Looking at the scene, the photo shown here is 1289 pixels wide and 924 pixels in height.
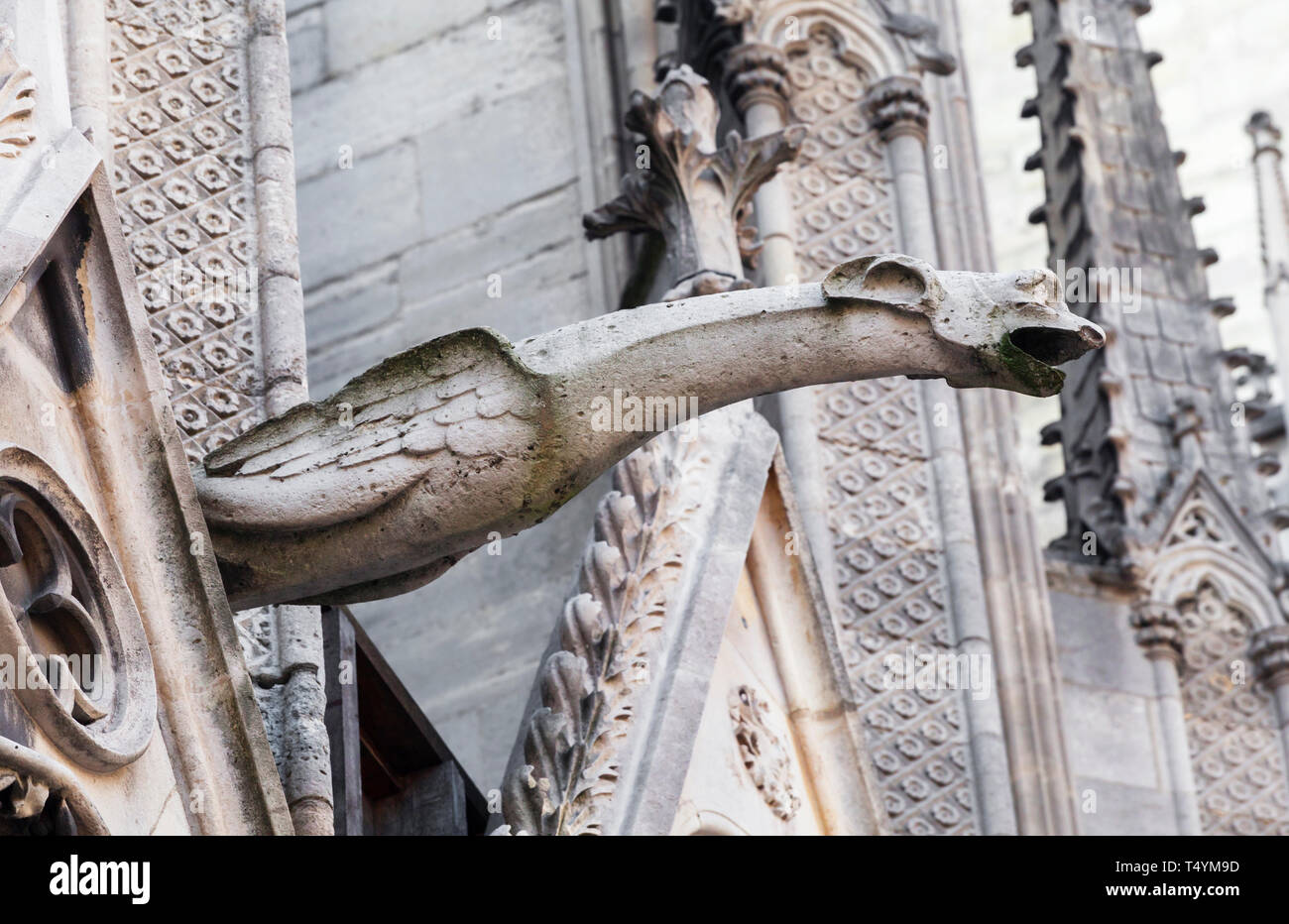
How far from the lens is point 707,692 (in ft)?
24.7

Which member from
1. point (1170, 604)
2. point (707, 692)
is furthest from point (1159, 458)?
point (707, 692)

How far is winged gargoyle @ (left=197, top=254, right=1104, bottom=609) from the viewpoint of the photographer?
203 inches

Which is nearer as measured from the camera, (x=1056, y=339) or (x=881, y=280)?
(x=1056, y=339)

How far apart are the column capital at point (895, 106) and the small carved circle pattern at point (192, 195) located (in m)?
3.65

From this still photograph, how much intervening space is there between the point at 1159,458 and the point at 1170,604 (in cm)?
72

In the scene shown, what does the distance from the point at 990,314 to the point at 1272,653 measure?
6.04 meters

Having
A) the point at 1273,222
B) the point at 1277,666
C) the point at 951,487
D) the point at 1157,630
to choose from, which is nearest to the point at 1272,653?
the point at 1277,666

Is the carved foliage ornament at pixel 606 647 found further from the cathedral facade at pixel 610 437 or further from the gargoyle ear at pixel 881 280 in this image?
the gargoyle ear at pixel 881 280

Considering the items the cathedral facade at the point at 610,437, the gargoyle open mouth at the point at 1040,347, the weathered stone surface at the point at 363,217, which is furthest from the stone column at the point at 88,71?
the weathered stone surface at the point at 363,217

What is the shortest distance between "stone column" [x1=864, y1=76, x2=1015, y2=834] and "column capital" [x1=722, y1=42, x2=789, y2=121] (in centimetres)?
37

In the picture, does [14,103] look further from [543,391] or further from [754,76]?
[754,76]

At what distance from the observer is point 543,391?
5.24 meters

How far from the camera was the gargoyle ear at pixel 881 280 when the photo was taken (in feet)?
17.0

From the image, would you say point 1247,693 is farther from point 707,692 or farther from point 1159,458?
point 707,692
